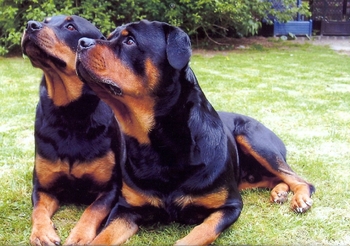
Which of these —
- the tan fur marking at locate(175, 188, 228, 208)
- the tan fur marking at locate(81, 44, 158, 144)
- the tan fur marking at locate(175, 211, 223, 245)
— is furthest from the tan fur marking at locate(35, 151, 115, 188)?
the tan fur marking at locate(175, 211, 223, 245)

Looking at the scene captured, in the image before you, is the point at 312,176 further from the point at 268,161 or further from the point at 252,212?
the point at 252,212

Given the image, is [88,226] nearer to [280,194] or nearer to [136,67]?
[136,67]

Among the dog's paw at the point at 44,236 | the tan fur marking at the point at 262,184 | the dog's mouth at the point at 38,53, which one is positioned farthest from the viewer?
the tan fur marking at the point at 262,184

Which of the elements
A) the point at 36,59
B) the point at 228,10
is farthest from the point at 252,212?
the point at 228,10

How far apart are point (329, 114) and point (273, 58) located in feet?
18.7

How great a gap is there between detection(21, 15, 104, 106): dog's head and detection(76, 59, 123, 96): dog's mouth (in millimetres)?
430

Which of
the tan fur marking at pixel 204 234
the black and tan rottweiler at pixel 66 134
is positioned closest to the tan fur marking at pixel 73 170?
the black and tan rottweiler at pixel 66 134

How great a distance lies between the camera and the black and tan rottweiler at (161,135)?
7.75ft

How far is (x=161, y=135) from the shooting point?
2482 mm

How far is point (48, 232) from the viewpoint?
8.05 ft

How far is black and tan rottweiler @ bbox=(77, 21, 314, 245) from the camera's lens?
236cm

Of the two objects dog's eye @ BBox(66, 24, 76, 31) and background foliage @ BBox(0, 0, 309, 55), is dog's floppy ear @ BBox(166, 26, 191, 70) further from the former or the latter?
background foliage @ BBox(0, 0, 309, 55)

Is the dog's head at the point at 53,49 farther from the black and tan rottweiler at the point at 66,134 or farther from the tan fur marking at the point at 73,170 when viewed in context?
the tan fur marking at the point at 73,170

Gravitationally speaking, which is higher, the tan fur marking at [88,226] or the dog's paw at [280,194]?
the tan fur marking at [88,226]
